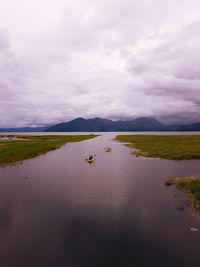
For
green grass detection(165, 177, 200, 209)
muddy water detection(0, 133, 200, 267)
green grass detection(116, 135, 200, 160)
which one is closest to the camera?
muddy water detection(0, 133, 200, 267)

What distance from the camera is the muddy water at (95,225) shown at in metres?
10.4

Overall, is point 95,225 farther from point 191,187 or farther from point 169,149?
point 169,149

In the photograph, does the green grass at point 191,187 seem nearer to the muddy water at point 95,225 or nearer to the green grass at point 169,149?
the muddy water at point 95,225

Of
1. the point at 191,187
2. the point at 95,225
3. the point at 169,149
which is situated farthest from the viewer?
the point at 169,149

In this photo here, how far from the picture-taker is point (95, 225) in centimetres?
1354

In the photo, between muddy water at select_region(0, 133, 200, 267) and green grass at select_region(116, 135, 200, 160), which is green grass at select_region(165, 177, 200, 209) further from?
green grass at select_region(116, 135, 200, 160)

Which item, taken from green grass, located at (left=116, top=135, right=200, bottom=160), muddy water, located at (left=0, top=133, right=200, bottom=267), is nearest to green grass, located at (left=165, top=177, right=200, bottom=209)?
muddy water, located at (left=0, top=133, right=200, bottom=267)

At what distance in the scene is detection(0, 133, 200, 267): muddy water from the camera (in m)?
10.4

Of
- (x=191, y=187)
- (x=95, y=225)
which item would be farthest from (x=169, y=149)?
(x=95, y=225)

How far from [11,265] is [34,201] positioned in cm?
843

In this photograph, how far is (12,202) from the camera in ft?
58.9

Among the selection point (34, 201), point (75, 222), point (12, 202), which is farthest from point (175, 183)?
point (12, 202)

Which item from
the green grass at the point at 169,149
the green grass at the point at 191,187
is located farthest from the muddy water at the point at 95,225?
the green grass at the point at 169,149

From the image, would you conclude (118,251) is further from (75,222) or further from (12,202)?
(12,202)
